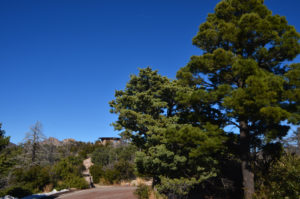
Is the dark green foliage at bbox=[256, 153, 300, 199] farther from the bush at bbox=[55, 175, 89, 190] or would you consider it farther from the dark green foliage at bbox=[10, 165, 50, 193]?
the dark green foliage at bbox=[10, 165, 50, 193]

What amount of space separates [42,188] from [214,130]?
55.6 feet

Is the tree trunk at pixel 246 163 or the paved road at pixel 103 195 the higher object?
the tree trunk at pixel 246 163

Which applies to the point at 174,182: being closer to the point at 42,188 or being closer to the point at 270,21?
the point at 270,21

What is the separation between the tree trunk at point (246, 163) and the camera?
8757 millimetres

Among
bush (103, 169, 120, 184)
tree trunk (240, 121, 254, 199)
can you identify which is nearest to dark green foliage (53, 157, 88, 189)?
bush (103, 169, 120, 184)

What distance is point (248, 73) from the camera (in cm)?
827

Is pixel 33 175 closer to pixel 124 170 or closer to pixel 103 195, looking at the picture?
pixel 103 195

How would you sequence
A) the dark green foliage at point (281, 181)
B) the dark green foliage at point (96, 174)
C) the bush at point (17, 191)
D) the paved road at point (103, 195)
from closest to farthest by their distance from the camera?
the dark green foliage at point (281, 181), the paved road at point (103, 195), the bush at point (17, 191), the dark green foliage at point (96, 174)

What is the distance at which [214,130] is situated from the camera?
8891mm

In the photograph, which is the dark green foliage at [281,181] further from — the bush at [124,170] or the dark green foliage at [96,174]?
the dark green foliage at [96,174]

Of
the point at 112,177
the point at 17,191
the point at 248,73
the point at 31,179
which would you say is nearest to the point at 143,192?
the point at 248,73

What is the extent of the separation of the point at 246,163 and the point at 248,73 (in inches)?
151

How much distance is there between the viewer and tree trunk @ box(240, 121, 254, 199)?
8757 millimetres

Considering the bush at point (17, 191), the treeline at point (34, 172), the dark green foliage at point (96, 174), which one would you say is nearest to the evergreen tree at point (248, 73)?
the treeline at point (34, 172)
